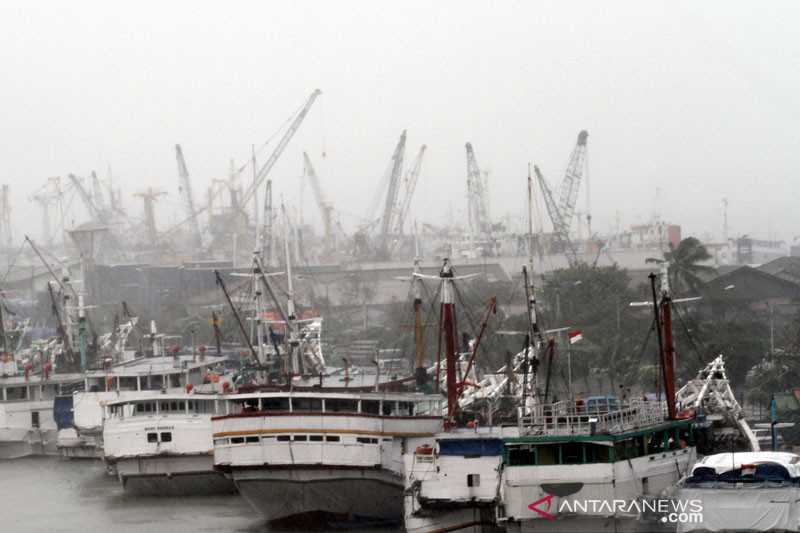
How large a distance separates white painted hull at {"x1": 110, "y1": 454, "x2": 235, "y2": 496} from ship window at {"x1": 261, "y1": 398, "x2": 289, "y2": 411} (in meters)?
5.44

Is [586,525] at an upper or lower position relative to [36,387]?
lower

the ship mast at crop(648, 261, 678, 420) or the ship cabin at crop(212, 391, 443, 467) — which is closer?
the ship mast at crop(648, 261, 678, 420)

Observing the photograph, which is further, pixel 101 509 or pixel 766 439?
pixel 101 509

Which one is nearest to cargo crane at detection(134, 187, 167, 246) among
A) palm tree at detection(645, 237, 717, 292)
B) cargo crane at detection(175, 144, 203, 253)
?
cargo crane at detection(175, 144, 203, 253)

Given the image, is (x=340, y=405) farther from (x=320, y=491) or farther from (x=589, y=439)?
(x=589, y=439)

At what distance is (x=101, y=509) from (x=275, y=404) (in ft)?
26.2

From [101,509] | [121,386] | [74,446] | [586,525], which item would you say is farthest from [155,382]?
[586,525]

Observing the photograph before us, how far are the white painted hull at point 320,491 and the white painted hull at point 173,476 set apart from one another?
5506 millimetres

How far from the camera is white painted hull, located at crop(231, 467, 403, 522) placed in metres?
32.4

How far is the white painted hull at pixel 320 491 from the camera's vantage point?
32.4m

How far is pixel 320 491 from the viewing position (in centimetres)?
3256

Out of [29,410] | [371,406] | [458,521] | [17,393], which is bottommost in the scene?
[458,521]

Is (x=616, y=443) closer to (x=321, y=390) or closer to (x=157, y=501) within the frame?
(x=321, y=390)

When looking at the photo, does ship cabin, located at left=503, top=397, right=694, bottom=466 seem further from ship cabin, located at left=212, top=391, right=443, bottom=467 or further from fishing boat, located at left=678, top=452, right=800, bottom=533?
ship cabin, located at left=212, top=391, right=443, bottom=467
